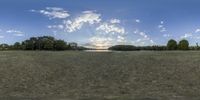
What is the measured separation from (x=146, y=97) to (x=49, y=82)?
499cm

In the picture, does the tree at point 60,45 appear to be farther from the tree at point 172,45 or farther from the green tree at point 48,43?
the tree at point 172,45

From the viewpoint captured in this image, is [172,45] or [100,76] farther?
[172,45]

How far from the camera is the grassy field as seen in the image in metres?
15.0

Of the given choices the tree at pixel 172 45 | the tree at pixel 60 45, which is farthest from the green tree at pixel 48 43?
the tree at pixel 172 45

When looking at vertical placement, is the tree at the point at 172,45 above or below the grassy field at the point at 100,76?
above

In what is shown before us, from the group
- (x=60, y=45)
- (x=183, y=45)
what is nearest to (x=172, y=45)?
(x=183, y=45)

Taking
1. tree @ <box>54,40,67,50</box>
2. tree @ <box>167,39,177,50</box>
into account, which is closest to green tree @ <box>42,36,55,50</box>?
tree @ <box>54,40,67,50</box>

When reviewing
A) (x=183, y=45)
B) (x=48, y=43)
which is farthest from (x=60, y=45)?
(x=183, y=45)

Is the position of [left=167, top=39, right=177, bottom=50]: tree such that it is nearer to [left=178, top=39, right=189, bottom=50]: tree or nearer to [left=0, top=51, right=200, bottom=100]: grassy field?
[left=178, top=39, right=189, bottom=50]: tree

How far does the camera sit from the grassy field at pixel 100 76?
1498cm

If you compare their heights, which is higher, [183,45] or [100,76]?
[183,45]

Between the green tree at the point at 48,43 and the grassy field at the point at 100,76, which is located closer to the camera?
the grassy field at the point at 100,76

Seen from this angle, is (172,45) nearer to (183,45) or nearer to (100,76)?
(183,45)

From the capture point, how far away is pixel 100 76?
707 inches
